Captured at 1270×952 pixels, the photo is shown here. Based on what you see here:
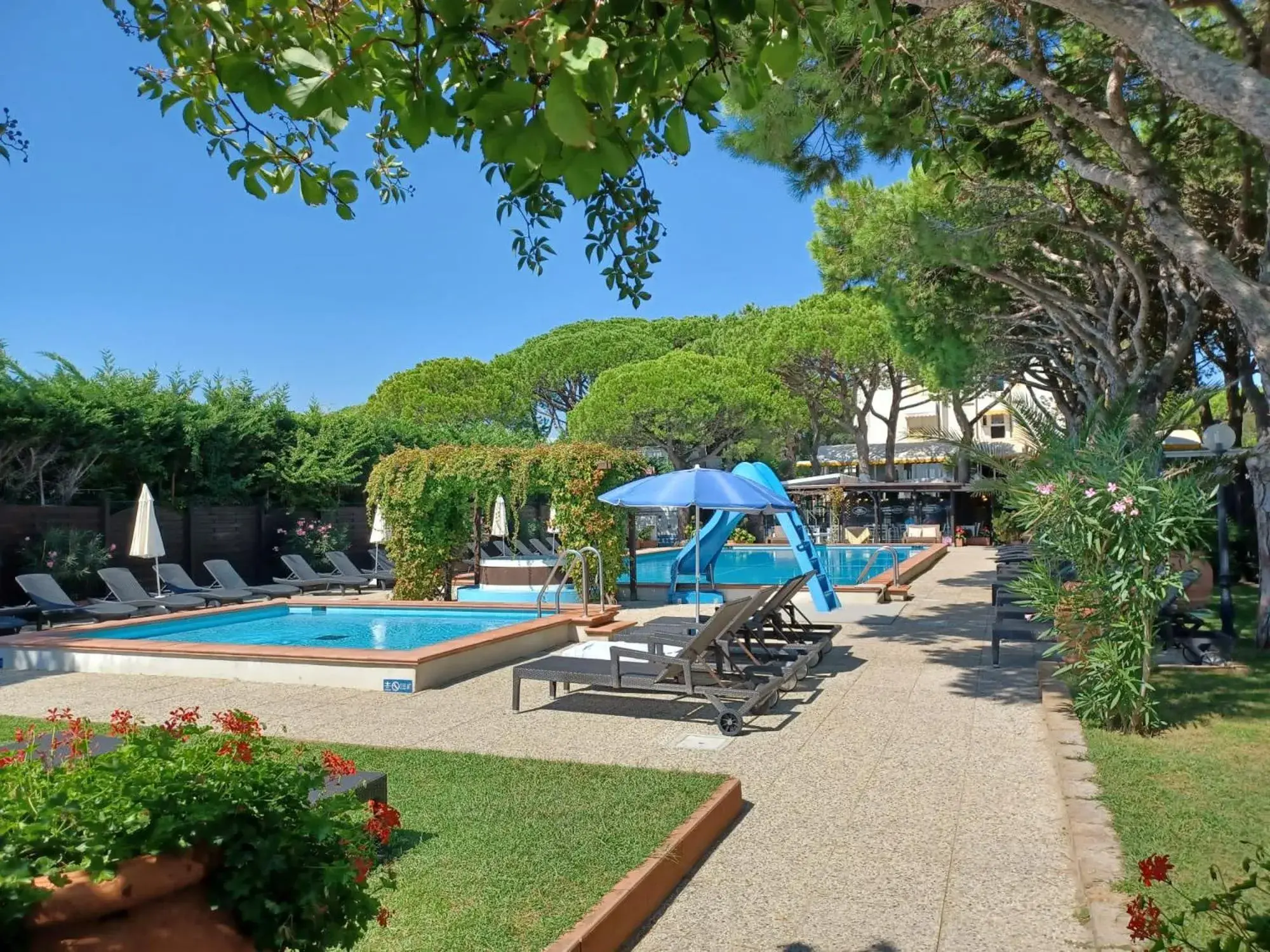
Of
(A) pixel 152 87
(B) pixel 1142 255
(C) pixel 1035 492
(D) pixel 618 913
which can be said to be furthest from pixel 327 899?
(B) pixel 1142 255

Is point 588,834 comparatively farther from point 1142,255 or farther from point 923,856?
point 1142,255

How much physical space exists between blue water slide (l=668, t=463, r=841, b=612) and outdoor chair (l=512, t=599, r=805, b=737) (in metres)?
5.09

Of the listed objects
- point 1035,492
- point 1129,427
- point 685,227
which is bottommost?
point 1035,492


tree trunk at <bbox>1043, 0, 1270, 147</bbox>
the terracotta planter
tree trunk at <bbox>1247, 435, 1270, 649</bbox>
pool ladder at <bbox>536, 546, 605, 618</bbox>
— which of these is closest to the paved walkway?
the terracotta planter

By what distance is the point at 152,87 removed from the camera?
3.37 metres

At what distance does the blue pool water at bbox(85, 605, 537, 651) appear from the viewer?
1394cm

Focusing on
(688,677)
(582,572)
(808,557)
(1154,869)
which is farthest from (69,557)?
(1154,869)

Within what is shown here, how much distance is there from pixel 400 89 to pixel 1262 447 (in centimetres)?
1037

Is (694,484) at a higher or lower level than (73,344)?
lower

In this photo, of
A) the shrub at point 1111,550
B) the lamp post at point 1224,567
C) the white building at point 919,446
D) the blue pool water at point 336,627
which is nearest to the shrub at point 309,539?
the blue pool water at point 336,627

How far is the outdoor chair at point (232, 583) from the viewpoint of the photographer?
61.3 ft

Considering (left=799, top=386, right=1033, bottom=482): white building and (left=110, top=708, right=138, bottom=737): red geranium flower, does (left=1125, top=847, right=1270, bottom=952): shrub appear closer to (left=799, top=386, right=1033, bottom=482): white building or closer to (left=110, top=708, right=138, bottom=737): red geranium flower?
Result: (left=110, top=708, right=138, bottom=737): red geranium flower

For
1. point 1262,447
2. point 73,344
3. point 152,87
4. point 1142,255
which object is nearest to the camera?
point 152,87

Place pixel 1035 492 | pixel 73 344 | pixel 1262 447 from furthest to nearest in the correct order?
pixel 73 344 → pixel 1262 447 → pixel 1035 492
